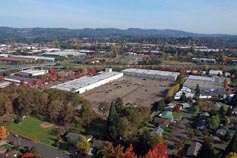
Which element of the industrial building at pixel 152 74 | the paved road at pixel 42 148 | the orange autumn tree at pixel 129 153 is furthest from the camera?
the industrial building at pixel 152 74

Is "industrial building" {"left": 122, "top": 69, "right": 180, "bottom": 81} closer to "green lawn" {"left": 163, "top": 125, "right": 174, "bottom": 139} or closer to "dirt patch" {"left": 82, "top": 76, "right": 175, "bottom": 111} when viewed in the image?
"dirt patch" {"left": 82, "top": 76, "right": 175, "bottom": 111}

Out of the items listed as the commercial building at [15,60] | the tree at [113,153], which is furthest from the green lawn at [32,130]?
the commercial building at [15,60]

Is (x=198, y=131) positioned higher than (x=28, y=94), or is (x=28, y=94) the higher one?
(x=28, y=94)

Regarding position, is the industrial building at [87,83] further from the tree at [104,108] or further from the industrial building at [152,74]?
the tree at [104,108]

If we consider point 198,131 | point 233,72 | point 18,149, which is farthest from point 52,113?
point 233,72

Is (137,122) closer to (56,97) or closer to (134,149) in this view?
(134,149)
